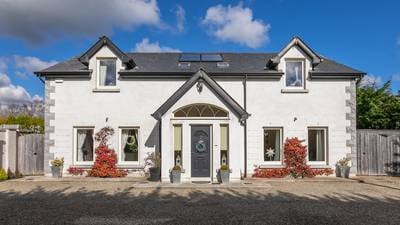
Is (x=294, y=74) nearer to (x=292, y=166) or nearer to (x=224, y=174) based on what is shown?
(x=292, y=166)

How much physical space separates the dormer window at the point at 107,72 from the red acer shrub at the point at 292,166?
338 inches

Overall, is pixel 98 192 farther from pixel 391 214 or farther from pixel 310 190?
pixel 391 214

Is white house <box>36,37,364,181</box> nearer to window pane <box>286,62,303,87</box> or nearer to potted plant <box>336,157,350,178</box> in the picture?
window pane <box>286,62,303,87</box>

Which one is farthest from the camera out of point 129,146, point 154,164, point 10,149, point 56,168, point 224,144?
point 129,146

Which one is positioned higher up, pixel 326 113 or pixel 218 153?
pixel 326 113

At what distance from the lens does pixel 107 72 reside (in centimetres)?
1909

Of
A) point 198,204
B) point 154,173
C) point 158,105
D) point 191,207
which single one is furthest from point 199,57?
point 191,207

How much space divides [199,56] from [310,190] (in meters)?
10.6

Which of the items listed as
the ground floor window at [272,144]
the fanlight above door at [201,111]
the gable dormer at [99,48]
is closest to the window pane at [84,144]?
the gable dormer at [99,48]

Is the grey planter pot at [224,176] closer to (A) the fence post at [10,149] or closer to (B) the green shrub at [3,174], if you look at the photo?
(B) the green shrub at [3,174]

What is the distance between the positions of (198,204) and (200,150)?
551 centimetres

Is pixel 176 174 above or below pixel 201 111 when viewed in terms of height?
below

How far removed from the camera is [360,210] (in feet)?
34.5

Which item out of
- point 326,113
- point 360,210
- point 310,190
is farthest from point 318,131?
point 360,210
